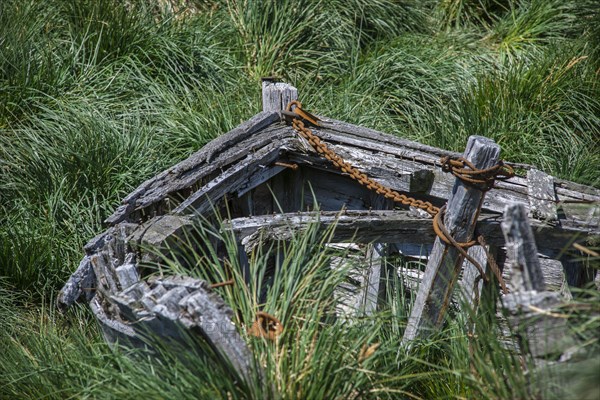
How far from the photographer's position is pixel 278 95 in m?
4.71

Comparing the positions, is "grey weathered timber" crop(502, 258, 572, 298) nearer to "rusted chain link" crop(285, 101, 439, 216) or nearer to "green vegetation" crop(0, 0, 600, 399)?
"green vegetation" crop(0, 0, 600, 399)

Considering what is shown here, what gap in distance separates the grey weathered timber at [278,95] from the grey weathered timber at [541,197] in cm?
153

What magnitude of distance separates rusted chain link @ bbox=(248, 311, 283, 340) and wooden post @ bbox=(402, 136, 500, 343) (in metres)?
0.86

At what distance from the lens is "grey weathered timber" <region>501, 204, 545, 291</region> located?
90.9 inches

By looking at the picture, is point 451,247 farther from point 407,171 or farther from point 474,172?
point 407,171

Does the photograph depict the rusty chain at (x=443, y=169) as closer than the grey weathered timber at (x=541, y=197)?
Yes

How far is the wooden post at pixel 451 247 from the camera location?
3.46 m

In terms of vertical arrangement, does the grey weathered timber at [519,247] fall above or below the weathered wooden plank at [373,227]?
above

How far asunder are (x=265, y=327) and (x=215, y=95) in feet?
11.5

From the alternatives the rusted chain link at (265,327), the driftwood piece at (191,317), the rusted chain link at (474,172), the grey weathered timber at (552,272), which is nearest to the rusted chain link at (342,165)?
the rusted chain link at (474,172)

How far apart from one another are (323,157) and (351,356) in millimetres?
1800

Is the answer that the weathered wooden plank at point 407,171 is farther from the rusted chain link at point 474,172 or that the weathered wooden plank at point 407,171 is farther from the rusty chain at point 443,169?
the rusted chain link at point 474,172

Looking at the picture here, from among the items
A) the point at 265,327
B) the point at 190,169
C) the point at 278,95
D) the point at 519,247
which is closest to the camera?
the point at 519,247

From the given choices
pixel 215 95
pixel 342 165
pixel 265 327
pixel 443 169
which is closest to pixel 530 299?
pixel 265 327
